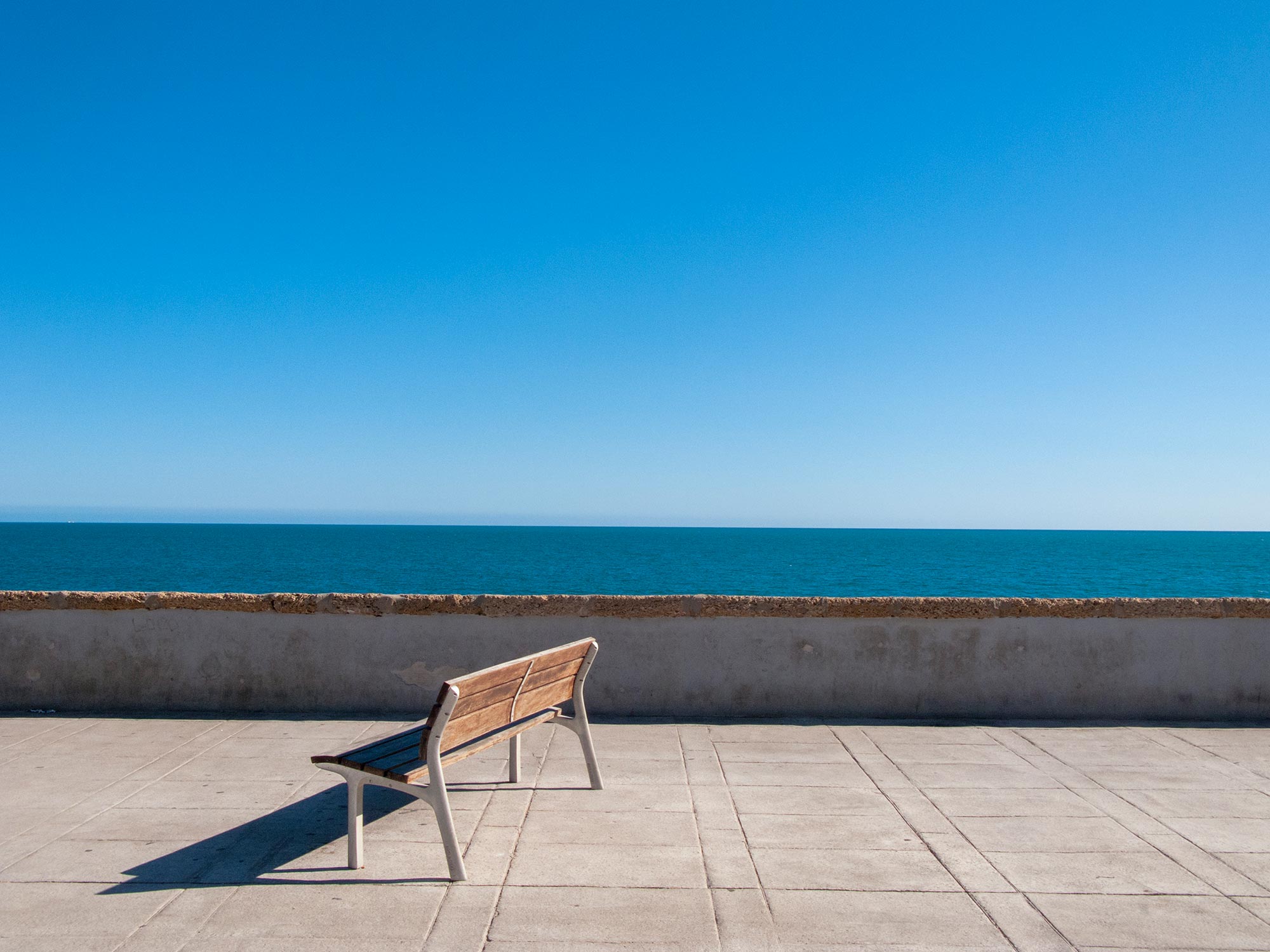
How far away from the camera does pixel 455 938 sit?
273 cm

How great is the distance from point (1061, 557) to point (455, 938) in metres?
88.8

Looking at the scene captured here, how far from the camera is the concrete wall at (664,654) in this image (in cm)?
585

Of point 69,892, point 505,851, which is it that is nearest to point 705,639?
point 505,851

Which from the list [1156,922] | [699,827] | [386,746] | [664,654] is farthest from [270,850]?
[1156,922]

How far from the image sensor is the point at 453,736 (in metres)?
3.41

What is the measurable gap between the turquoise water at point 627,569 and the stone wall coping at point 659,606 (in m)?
29.7

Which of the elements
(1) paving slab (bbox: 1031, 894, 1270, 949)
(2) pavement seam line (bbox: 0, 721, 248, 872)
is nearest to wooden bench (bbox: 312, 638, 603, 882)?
(2) pavement seam line (bbox: 0, 721, 248, 872)

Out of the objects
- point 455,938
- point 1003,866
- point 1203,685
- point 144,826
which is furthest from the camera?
point 1203,685

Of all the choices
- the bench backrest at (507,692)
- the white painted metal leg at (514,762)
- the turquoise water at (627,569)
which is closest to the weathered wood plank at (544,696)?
the bench backrest at (507,692)

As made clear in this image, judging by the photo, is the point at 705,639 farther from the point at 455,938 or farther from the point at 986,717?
the point at 455,938

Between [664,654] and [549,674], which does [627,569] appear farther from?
[549,674]

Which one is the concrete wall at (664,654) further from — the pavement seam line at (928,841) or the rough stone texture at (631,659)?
the pavement seam line at (928,841)

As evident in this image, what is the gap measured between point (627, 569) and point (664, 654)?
56089 millimetres

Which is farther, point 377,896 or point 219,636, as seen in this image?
point 219,636
